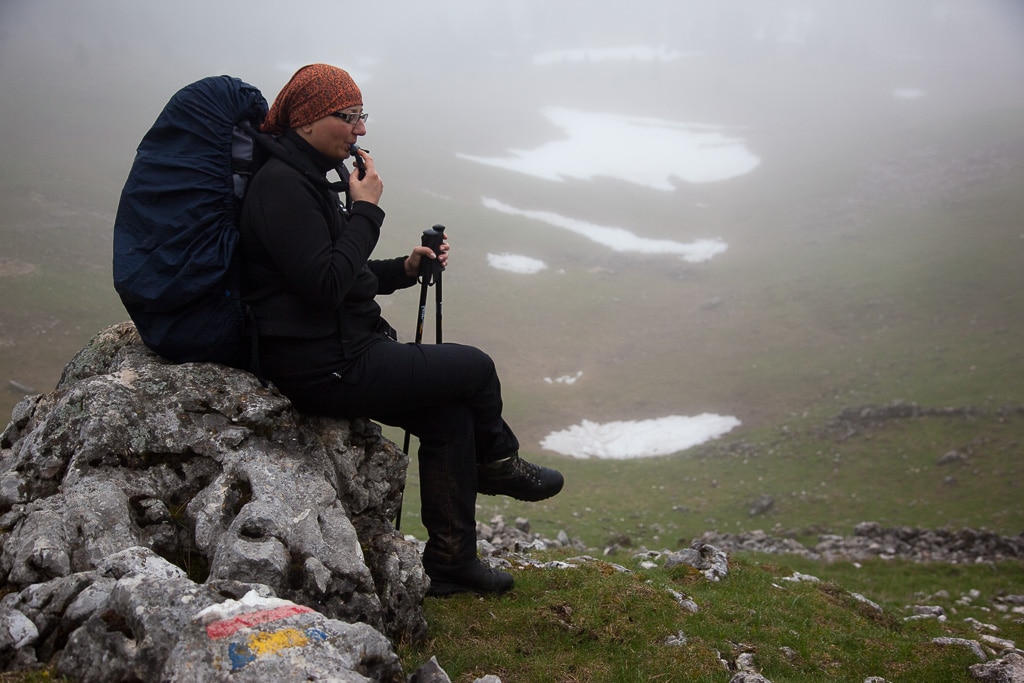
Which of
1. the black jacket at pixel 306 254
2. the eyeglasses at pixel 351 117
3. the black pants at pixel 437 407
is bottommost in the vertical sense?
the black pants at pixel 437 407

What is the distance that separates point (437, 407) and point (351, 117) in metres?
2.72

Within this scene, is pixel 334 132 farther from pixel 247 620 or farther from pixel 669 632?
pixel 669 632

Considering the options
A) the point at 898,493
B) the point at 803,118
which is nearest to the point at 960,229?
the point at 898,493

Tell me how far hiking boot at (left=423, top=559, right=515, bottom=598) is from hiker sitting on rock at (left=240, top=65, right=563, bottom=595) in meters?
0.18

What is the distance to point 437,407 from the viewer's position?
668 cm

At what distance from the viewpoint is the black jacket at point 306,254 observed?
18.7ft

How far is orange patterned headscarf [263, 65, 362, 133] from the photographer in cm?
590

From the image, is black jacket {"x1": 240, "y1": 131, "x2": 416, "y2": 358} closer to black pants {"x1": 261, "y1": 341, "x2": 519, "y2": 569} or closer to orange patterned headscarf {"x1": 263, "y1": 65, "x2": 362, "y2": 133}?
orange patterned headscarf {"x1": 263, "y1": 65, "x2": 362, "y2": 133}

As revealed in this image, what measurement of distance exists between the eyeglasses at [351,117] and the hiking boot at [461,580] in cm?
447

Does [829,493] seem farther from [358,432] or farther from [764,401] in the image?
[358,432]

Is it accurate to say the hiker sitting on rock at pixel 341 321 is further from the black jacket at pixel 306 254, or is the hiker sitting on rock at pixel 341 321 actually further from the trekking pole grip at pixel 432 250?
the trekking pole grip at pixel 432 250

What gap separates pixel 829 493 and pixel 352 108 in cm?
2666

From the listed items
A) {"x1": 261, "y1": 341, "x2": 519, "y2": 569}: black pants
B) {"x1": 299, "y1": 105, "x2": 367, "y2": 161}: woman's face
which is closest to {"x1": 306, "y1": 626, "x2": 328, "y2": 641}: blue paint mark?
{"x1": 261, "y1": 341, "x2": 519, "y2": 569}: black pants

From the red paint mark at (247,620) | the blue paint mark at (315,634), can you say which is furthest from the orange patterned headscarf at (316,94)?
the blue paint mark at (315,634)
